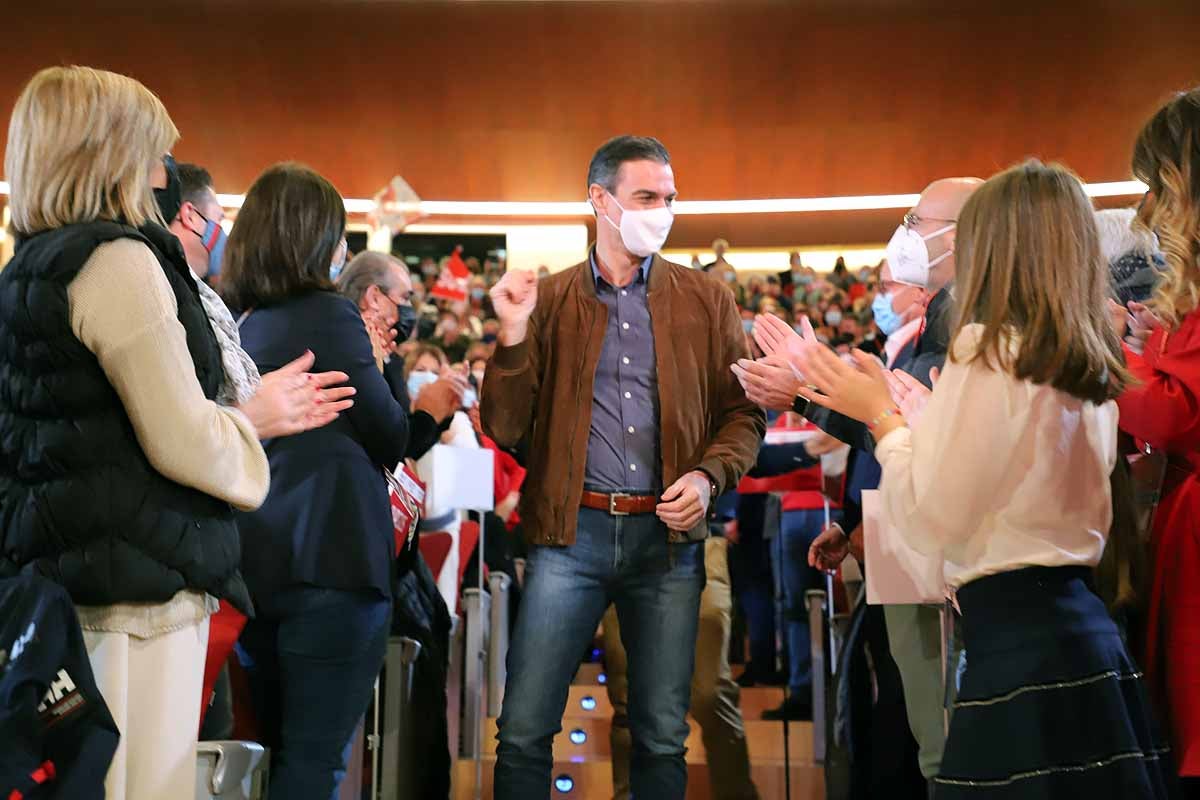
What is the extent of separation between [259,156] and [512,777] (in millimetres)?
9300

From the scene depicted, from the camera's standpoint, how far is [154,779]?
5.55 feet

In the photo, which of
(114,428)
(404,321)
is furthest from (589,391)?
(114,428)

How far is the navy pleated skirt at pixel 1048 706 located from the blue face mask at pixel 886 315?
167 cm

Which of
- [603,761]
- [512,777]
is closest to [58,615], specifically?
[512,777]

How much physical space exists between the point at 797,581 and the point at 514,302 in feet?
7.78

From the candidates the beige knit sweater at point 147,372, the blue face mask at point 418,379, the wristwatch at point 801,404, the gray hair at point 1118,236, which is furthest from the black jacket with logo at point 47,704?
the blue face mask at point 418,379

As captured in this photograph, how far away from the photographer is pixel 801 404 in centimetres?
256

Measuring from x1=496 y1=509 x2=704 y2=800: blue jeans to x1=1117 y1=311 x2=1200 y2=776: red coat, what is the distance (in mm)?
975

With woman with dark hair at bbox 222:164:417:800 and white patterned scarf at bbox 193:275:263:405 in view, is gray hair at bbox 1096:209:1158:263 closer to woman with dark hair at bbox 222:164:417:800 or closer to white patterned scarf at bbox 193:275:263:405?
woman with dark hair at bbox 222:164:417:800

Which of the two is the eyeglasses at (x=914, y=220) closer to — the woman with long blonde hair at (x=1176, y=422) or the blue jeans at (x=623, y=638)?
the woman with long blonde hair at (x=1176, y=422)

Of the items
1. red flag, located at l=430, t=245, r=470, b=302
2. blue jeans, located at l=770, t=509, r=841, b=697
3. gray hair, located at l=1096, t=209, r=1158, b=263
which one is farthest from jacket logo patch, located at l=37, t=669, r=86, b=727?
Answer: red flag, located at l=430, t=245, r=470, b=302

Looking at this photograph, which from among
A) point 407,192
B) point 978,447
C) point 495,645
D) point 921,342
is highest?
point 407,192

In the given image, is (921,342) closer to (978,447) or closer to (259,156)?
(978,447)

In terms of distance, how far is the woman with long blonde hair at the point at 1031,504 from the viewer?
68.2 inches
